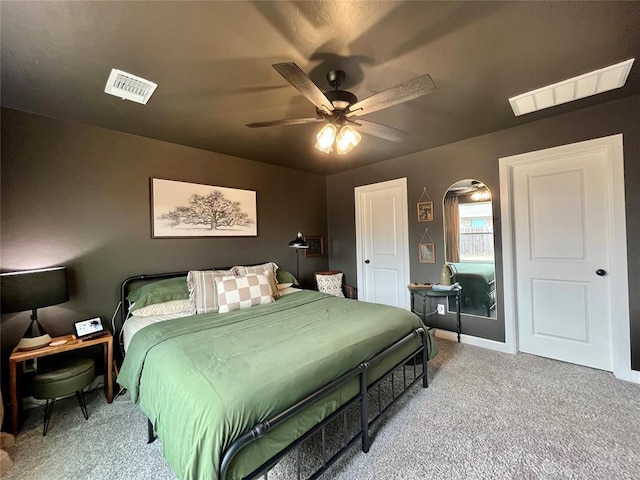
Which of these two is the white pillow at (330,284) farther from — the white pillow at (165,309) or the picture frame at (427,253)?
the white pillow at (165,309)

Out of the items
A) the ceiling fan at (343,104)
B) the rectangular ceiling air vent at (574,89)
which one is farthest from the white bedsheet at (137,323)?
the rectangular ceiling air vent at (574,89)

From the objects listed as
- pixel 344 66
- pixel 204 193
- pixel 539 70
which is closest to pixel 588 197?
pixel 539 70

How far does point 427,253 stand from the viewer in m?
3.62

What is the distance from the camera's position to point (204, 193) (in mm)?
3268

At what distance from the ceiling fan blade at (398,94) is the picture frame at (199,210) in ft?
7.27

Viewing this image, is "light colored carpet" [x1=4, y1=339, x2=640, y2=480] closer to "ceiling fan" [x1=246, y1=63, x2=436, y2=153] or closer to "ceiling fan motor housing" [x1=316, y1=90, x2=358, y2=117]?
"ceiling fan" [x1=246, y1=63, x2=436, y2=153]

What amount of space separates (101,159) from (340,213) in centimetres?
326

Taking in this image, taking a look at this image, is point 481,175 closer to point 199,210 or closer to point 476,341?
point 476,341

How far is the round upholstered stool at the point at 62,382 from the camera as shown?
76.3 inches

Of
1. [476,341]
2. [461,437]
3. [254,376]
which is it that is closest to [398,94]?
[254,376]

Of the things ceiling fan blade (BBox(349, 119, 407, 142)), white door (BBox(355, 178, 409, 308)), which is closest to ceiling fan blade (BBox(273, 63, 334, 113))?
ceiling fan blade (BBox(349, 119, 407, 142))

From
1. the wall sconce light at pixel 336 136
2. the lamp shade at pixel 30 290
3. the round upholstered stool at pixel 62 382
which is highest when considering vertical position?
the wall sconce light at pixel 336 136

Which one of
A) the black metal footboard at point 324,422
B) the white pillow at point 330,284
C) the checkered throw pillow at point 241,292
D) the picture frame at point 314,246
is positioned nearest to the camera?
the black metal footboard at point 324,422

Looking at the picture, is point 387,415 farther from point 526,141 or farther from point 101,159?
point 101,159
